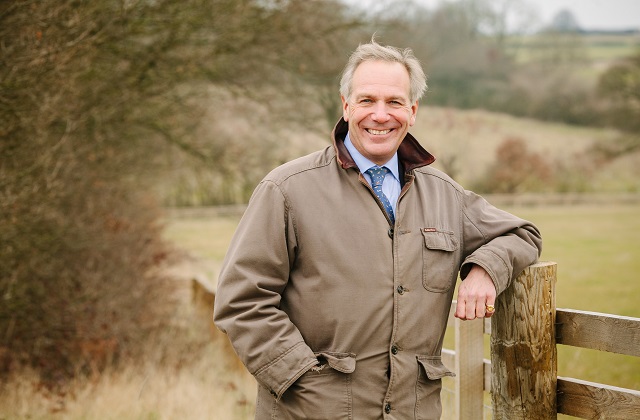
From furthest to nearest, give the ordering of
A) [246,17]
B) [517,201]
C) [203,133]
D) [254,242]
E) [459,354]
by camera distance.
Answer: [517,201] → [203,133] → [246,17] → [459,354] → [254,242]

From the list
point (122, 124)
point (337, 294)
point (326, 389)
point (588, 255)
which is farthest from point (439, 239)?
point (588, 255)

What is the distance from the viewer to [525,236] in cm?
286

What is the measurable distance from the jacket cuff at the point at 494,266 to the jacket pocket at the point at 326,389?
1.96 feet

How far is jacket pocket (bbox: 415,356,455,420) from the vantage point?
2.62m

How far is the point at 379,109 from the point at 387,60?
0.65ft

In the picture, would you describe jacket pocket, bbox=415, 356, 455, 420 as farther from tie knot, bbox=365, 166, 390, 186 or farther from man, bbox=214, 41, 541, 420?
tie knot, bbox=365, 166, 390, 186

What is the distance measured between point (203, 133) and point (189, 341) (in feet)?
15.3

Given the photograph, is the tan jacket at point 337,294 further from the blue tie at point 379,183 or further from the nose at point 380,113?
the nose at point 380,113

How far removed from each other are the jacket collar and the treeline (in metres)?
0.86

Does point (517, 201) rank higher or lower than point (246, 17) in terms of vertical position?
lower

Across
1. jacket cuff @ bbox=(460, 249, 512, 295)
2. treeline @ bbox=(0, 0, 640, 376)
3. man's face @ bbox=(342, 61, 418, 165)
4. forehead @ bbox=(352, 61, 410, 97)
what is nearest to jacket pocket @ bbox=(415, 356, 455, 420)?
jacket cuff @ bbox=(460, 249, 512, 295)

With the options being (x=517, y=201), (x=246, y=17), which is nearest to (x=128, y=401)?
(x=246, y=17)

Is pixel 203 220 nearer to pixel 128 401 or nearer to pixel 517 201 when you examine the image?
pixel 517 201

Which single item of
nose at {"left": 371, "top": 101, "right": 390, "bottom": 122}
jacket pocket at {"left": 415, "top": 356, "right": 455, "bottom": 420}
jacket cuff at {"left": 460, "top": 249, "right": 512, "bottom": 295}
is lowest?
jacket pocket at {"left": 415, "top": 356, "right": 455, "bottom": 420}
